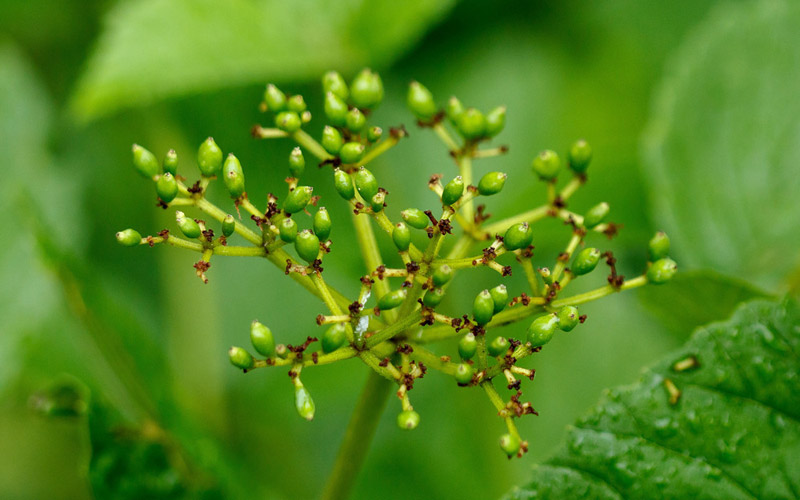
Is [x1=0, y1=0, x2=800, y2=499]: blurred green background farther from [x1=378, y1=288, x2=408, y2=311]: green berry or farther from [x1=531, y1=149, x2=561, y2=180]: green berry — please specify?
[x1=378, y1=288, x2=408, y2=311]: green berry

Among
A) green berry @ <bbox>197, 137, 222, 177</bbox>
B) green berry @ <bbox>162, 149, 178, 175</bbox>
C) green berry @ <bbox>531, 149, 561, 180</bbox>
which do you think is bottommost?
green berry @ <bbox>162, 149, 178, 175</bbox>

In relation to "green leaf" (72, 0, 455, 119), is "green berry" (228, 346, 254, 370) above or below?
below

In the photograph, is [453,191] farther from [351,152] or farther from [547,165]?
[547,165]

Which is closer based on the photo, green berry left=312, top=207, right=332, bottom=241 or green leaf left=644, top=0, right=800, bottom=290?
green berry left=312, top=207, right=332, bottom=241

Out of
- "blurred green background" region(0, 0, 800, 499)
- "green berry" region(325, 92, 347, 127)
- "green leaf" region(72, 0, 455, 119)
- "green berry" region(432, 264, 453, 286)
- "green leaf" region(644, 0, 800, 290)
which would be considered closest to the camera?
"green berry" region(432, 264, 453, 286)

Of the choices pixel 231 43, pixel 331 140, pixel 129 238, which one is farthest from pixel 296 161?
pixel 231 43

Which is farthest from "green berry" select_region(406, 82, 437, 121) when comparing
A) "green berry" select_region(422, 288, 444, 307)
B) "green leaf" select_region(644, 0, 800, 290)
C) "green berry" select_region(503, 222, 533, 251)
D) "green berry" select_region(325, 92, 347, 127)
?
"green leaf" select_region(644, 0, 800, 290)

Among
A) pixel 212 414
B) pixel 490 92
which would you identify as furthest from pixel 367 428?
pixel 490 92

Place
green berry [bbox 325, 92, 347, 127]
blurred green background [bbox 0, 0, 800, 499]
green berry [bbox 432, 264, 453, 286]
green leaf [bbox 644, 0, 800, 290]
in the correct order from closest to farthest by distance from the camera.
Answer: green berry [bbox 432, 264, 453, 286]
green berry [bbox 325, 92, 347, 127]
blurred green background [bbox 0, 0, 800, 499]
green leaf [bbox 644, 0, 800, 290]
